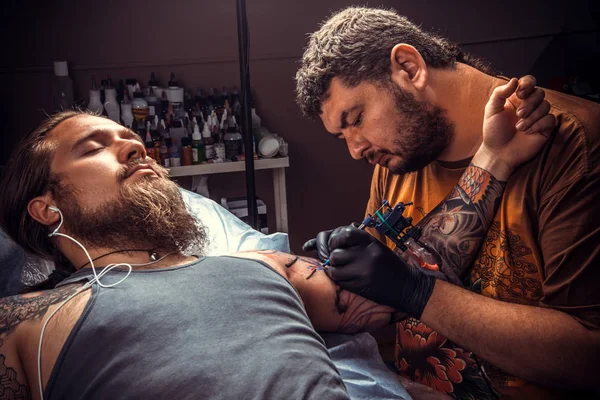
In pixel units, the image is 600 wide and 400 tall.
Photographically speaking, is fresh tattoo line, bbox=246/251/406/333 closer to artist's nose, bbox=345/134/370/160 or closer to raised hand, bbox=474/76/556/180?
artist's nose, bbox=345/134/370/160

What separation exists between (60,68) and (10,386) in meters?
1.78

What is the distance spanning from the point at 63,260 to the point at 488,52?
8.65ft

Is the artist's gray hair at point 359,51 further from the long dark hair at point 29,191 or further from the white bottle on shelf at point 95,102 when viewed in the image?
the white bottle on shelf at point 95,102

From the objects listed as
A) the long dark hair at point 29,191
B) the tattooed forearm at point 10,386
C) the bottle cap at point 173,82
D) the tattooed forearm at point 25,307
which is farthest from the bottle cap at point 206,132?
the tattooed forearm at point 10,386

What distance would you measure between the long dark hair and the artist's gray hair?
2.42 feet

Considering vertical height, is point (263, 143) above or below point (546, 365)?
above

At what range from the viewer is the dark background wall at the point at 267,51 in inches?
94.3

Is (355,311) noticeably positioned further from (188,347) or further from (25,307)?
(25,307)

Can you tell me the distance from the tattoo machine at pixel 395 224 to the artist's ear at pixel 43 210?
81 centimetres

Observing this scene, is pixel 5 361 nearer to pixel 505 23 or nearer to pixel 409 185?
pixel 409 185

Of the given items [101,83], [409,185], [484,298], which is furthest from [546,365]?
[101,83]

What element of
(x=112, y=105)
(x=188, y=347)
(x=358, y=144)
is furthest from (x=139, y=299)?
(x=112, y=105)

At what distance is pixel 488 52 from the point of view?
306cm

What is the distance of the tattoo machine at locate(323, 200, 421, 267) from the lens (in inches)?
51.1
